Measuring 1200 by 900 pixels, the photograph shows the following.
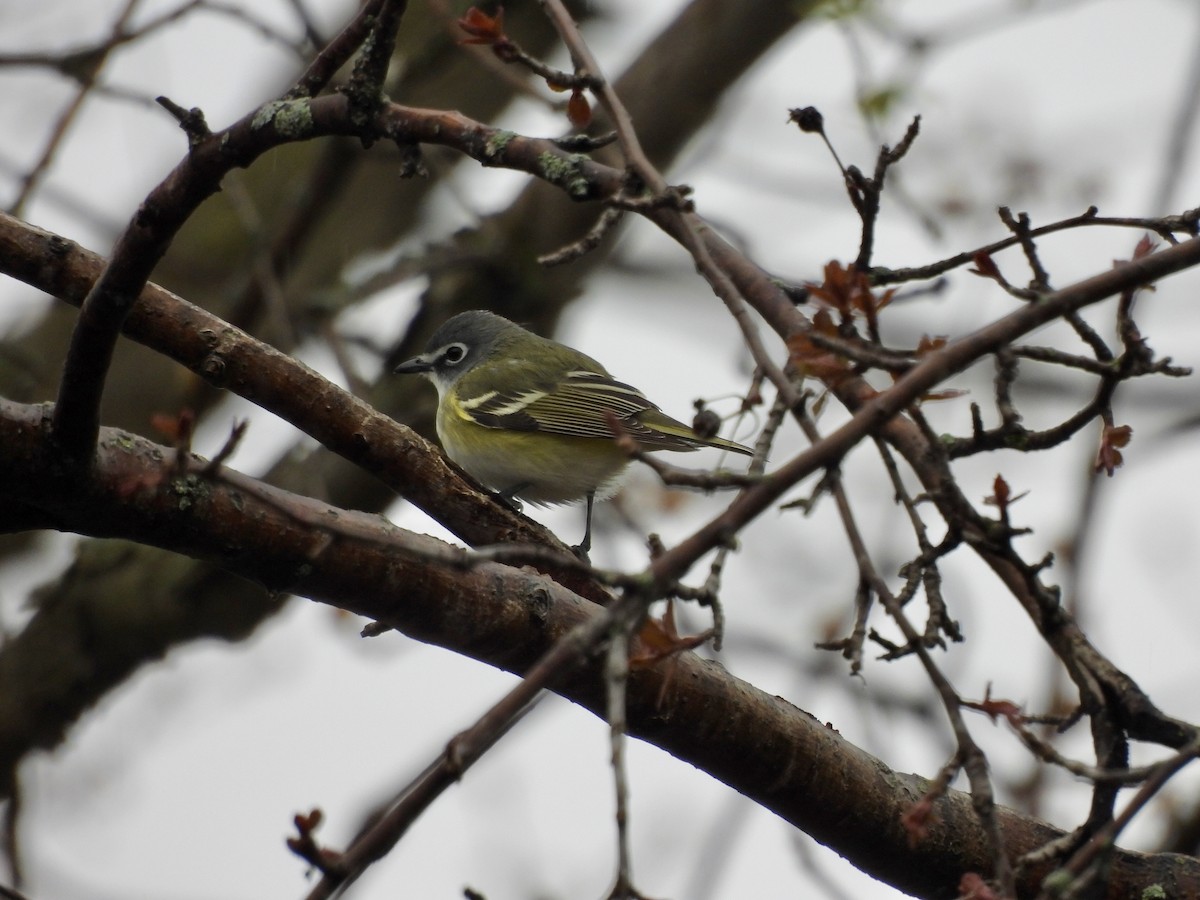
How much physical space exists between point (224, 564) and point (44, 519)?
1.24 feet

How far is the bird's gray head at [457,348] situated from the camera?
22.4ft

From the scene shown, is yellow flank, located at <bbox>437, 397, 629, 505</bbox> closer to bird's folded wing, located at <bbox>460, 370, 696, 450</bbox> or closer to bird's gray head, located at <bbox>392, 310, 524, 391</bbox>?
bird's folded wing, located at <bbox>460, 370, 696, 450</bbox>

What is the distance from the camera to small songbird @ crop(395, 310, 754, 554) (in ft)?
20.6

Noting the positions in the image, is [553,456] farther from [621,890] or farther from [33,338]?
[621,890]

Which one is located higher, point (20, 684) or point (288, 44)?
point (288, 44)

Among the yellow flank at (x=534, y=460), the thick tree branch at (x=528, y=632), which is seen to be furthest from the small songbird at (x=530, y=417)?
the thick tree branch at (x=528, y=632)

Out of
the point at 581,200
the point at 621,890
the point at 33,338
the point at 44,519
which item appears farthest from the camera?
the point at 33,338

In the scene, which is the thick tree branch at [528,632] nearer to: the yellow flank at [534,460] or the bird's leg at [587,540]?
the bird's leg at [587,540]

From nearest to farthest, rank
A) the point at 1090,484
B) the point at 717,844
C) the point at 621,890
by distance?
the point at 621,890 → the point at 1090,484 → the point at 717,844

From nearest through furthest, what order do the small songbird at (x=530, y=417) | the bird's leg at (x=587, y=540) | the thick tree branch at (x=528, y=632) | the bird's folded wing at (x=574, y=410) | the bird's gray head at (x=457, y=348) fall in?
1. the thick tree branch at (x=528, y=632)
2. the bird's leg at (x=587, y=540)
3. the bird's folded wing at (x=574, y=410)
4. the small songbird at (x=530, y=417)
5. the bird's gray head at (x=457, y=348)

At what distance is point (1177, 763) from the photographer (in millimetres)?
1796

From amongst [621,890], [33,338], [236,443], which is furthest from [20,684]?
[621,890]

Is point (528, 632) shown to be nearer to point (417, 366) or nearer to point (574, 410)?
point (574, 410)

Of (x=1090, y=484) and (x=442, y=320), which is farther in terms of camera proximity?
(x=442, y=320)
